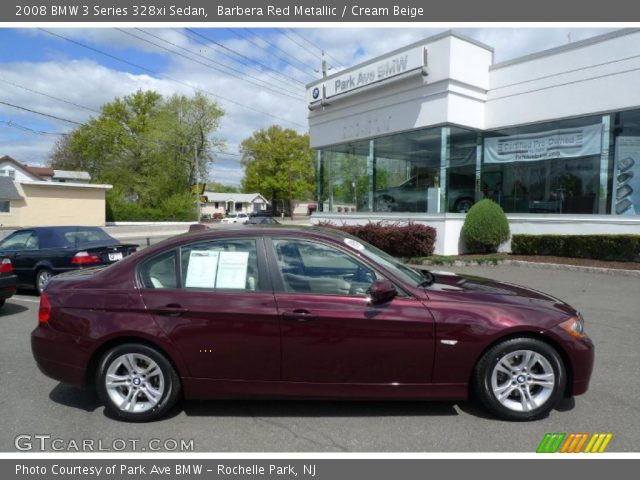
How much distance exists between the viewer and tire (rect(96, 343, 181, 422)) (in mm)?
3646

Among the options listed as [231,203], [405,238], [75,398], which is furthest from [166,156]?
[75,398]


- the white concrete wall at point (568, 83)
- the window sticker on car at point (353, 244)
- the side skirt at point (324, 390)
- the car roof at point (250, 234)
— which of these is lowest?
the side skirt at point (324, 390)

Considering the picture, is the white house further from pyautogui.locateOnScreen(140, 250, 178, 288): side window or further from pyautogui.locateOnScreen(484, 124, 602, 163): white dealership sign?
pyautogui.locateOnScreen(140, 250, 178, 288): side window

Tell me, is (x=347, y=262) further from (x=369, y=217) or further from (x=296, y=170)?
(x=296, y=170)

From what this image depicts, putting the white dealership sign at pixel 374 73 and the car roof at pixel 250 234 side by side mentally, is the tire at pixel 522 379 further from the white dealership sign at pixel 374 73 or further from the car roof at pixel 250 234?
the white dealership sign at pixel 374 73

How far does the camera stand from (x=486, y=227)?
43.8ft

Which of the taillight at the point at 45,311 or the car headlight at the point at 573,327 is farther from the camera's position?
the taillight at the point at 45,311

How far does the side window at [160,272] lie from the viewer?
3.78m

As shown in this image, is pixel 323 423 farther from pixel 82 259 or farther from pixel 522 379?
pixel 82 259

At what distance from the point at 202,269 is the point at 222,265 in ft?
0.58

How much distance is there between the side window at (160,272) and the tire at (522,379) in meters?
2.63

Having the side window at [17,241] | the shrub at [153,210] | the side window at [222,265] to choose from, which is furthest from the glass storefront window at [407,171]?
the shrub at [153,210]

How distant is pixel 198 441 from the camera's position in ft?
11.0
